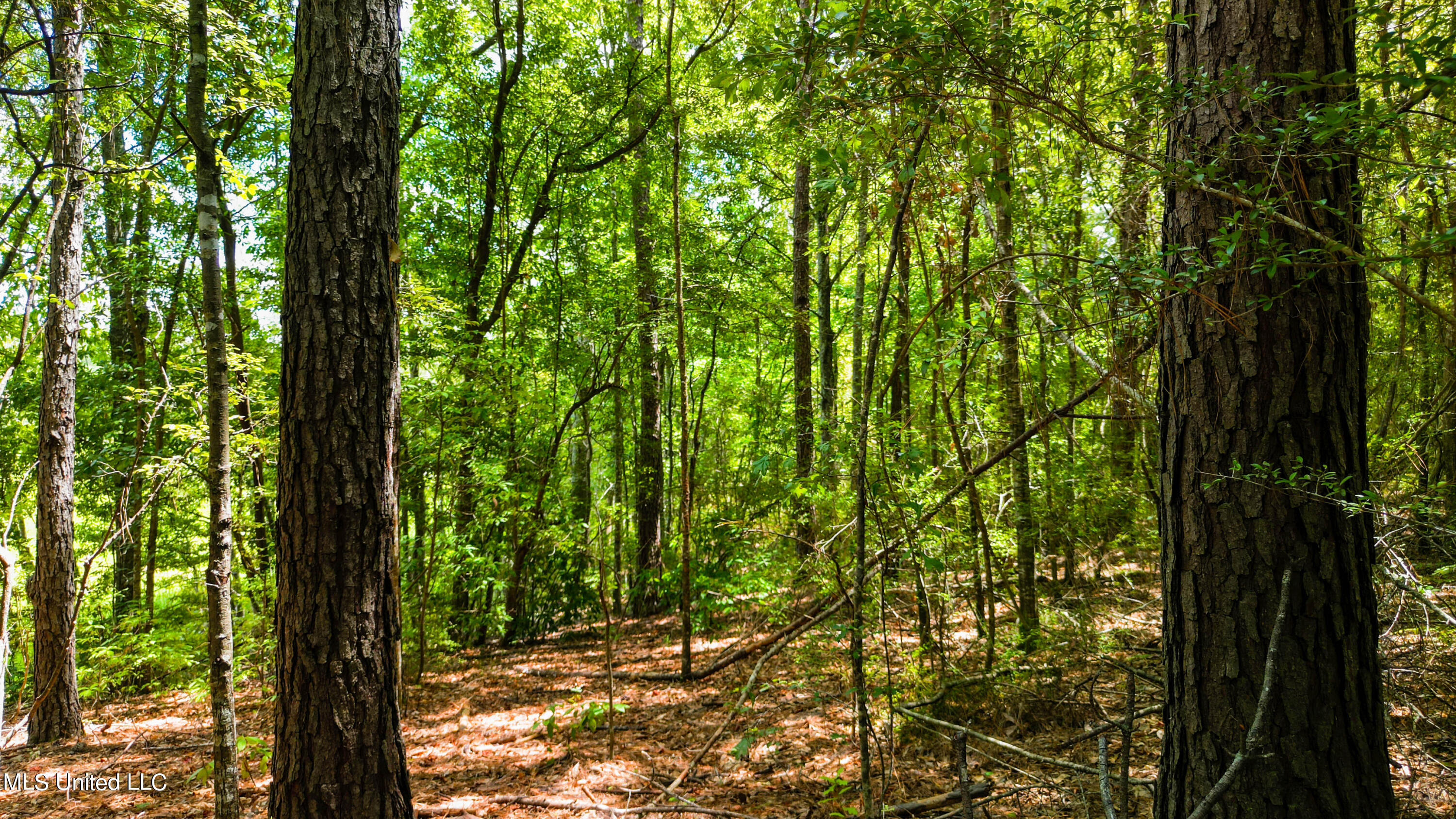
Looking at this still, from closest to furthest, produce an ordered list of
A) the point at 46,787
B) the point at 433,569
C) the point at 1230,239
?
the point at 1230,239
the point at 46,787
the point at 433,569

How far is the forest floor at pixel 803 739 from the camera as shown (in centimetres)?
288

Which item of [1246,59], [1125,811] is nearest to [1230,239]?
[1246,59]

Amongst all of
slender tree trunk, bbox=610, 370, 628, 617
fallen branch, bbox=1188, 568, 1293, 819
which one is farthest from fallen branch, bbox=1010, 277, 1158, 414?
slender tree trunk, bbox=610, 370, 628, 617

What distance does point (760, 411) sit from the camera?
10969mm

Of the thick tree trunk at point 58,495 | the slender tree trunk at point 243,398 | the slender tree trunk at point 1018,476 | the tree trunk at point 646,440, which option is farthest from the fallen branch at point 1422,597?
the thick tree trunk at point 58,495

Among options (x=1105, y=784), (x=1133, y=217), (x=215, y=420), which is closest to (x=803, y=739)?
(x=1105, y=784)

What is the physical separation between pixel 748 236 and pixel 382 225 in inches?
323

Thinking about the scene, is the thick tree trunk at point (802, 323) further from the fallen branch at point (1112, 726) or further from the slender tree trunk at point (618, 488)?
the fallen branch at point (1112, 726)

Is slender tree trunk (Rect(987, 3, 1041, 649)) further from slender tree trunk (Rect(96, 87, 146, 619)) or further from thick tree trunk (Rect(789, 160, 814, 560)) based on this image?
slender tree trunk (Rect(96, 87, 146, 619))

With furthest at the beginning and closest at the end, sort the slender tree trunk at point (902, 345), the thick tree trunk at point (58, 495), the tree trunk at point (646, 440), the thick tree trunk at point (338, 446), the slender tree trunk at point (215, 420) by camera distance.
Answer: the tree trunk at point (646, 440)
the thick tree trunk at point (58, 495)
the slender tree trunk at point (215, 420)
the slender tree trunk at point (902, 345)
the thick tree trunk at point (338, 446)

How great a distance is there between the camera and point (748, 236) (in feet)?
34.9

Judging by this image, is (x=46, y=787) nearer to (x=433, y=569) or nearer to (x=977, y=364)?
(x=433, y=569)

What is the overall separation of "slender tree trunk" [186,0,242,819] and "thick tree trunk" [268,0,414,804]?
0.58m

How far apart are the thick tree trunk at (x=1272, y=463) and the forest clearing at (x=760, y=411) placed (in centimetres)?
1
